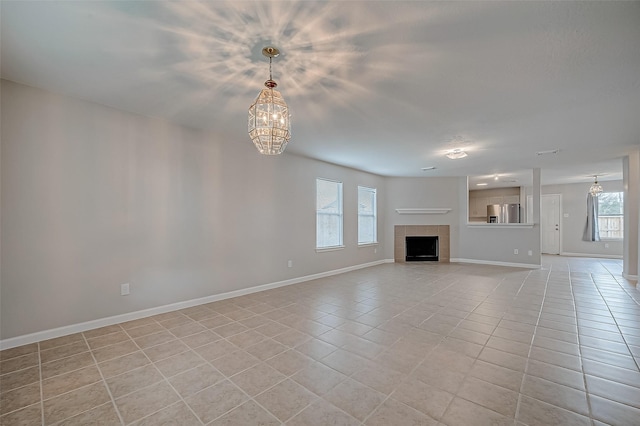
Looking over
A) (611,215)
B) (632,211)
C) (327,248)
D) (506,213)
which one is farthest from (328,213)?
(611,215)

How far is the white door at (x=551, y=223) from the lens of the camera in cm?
919

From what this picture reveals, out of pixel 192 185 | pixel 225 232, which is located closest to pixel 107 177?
pixel 192 185

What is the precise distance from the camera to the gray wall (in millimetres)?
8383

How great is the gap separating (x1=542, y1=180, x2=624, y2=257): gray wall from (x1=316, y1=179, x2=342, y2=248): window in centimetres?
820

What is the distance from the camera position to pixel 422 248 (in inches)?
312

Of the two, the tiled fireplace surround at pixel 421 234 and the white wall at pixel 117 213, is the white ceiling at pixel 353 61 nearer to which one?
the white wall at pixel 117 213

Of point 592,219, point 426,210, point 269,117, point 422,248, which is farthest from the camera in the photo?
point 592,219

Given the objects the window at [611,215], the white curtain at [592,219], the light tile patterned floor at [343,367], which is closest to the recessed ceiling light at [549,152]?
the light tile patterned floor at [343,367]

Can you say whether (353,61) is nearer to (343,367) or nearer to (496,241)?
(343,367)

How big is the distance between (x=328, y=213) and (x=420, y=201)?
10.7 feet

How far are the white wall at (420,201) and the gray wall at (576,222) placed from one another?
451 centimetres

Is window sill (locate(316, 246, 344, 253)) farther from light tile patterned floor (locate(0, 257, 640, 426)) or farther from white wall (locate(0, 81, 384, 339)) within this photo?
light tile patterned floor (locate(0, 257, 640, 426))

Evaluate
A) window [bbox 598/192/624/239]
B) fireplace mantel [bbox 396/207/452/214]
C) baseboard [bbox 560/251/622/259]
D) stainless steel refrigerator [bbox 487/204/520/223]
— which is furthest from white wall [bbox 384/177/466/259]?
window [bbox 598/192/624/239]

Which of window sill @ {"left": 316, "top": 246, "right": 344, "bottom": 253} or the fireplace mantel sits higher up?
the fireplace mantel
